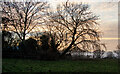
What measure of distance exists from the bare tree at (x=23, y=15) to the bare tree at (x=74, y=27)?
497cm

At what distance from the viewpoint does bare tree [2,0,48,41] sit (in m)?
23.9

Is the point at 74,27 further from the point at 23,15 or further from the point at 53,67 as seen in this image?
the point at 53,67

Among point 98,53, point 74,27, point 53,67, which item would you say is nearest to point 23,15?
point 74,27

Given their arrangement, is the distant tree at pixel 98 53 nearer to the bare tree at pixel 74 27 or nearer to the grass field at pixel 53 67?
the bare tree at pixel 74 27

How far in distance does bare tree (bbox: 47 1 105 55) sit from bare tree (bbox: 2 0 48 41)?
4973 millimetres

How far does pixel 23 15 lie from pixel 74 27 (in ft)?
33.3

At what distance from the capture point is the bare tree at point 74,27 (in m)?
21.3

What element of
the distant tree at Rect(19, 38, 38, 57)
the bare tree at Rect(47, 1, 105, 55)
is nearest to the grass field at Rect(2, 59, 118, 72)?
the distant tree at Rect(19, 38, 38, 57)

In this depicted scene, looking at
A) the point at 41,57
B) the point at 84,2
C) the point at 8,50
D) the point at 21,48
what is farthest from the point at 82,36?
the point at 8,50

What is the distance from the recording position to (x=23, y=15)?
25484 millimetres

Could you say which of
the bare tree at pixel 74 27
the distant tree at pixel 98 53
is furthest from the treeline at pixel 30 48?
the distant tree at pixel 98 53

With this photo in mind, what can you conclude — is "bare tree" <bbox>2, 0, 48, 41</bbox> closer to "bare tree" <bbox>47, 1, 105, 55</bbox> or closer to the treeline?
the treeline

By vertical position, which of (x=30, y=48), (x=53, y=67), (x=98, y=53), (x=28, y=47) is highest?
(x=28, y=47)

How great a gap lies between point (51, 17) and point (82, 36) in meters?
5.99
